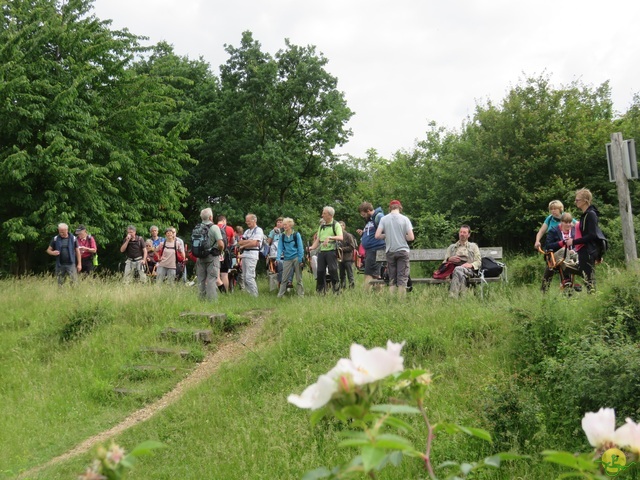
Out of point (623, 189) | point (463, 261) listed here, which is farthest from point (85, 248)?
point (623, 189)

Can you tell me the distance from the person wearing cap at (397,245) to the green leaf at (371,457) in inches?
397

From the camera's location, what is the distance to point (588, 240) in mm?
9719

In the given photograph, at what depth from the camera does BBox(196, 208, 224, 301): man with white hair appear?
12.8 m

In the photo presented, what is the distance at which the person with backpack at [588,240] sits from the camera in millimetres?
9719

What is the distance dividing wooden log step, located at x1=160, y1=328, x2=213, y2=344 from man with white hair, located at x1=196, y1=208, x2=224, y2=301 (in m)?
1.94

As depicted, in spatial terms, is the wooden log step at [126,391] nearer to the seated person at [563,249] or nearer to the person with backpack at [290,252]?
the person with backpack at [290,252]

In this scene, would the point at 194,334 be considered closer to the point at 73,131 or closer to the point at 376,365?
the point at 376,365

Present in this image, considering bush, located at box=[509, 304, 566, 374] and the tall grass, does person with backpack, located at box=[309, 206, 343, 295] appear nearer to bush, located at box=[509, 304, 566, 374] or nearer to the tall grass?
the tall grass

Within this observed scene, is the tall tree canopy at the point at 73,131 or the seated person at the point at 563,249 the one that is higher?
the tall tree canopy at the point at 73,131

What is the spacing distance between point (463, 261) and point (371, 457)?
1074cm

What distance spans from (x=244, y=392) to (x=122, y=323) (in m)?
4.21

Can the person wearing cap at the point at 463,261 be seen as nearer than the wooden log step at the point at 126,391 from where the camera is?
No

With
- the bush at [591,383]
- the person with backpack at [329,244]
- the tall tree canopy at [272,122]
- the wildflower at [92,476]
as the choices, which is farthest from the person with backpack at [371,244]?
the tall tree canopy at [272,122]

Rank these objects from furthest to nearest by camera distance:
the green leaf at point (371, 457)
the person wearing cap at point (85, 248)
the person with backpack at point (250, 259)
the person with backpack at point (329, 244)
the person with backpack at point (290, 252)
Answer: the person wearing cap at point (85, 248)
the person with backpack at point (250, 259)
the person with backpack at point (290, 252)
the person with backpack at point (329, 244)
the green leaf at point (371, 457)
